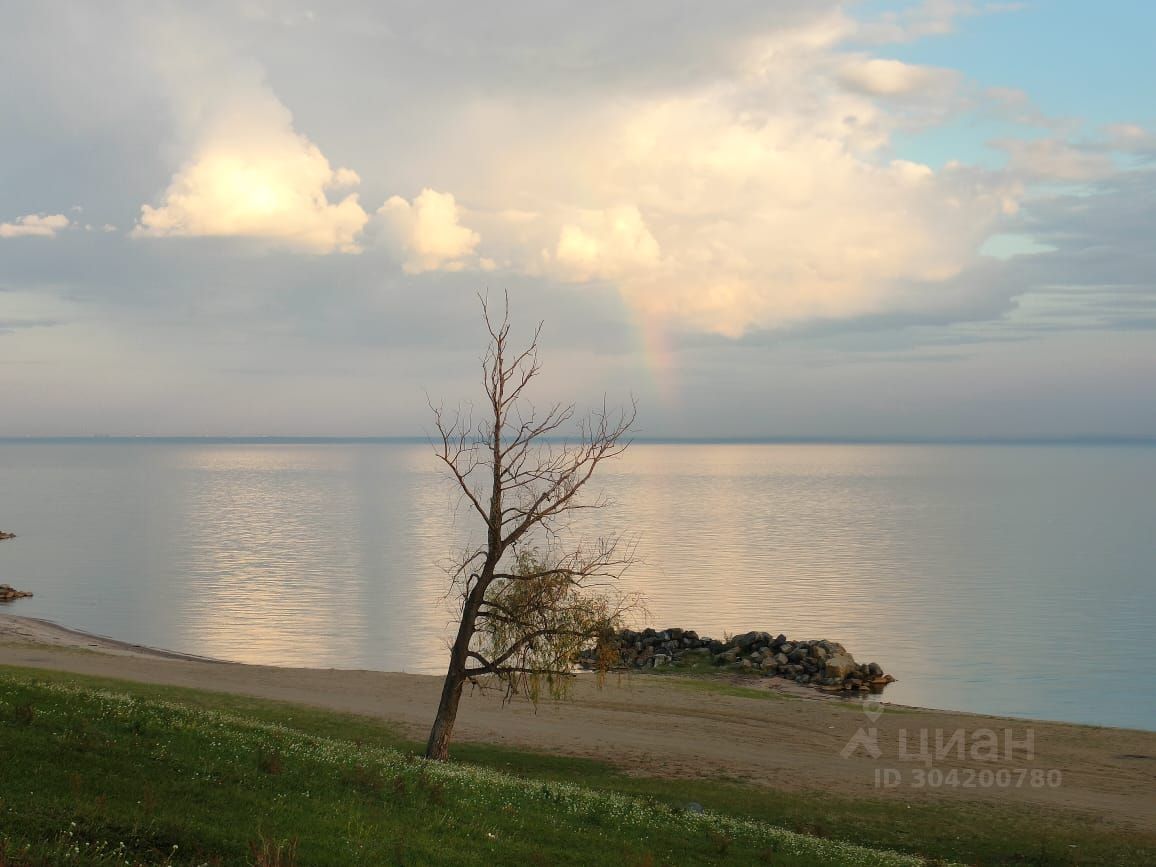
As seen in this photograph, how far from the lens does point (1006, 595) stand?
85000 mm

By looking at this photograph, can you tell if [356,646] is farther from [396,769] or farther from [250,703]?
[396,769]

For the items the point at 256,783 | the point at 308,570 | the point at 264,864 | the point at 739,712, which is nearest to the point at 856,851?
the point at 256,783

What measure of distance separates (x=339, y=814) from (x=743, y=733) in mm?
27133

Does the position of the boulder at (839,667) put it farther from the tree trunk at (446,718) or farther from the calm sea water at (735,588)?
the tree trunk at (446,718)

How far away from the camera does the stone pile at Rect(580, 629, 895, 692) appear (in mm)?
54469

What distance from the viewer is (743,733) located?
3912 centimetres

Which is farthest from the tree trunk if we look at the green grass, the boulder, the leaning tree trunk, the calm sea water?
the boulder

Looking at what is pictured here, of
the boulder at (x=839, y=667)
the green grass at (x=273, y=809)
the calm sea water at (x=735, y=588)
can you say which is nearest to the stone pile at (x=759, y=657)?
the boulder at (x=839, y=667)

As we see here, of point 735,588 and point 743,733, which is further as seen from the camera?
Result: point 735,588

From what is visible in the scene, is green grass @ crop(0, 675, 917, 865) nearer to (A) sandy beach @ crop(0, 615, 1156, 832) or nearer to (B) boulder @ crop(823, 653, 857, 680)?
(A) sandy beach @ crop(0, 615, 1156, 832)

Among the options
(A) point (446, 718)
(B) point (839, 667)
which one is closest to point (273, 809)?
(A) point (446, 718)

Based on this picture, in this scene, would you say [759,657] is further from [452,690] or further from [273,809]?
[273,809]

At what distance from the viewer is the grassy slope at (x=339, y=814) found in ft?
41.3

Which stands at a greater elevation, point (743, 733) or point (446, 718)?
point (446, 718)
